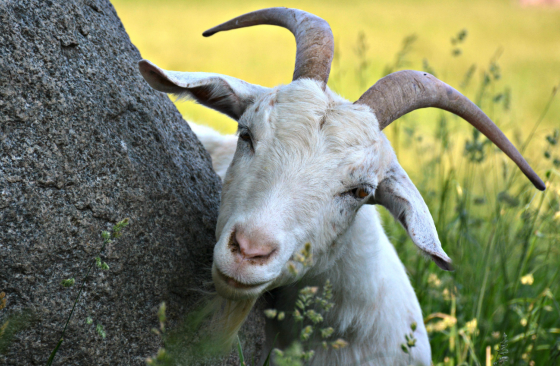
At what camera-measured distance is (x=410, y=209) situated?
252 cm

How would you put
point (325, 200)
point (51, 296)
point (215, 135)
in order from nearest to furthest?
point (51, 296) → point (325, 200) → point (215, 135)

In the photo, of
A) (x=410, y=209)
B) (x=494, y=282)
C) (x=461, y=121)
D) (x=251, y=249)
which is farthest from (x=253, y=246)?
(x=461, y=121)

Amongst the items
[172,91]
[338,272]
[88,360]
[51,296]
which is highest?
[172,91]

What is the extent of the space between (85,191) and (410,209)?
1382mm

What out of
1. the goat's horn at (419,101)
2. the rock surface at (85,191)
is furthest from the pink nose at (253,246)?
the goat's horn at (419,101)

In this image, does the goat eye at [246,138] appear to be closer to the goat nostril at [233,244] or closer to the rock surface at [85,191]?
the rock surface at [85,191]

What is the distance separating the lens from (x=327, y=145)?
7.93ft

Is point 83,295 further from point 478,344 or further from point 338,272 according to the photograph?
point 478,344

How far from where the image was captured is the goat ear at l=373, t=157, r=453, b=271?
2.27 meters

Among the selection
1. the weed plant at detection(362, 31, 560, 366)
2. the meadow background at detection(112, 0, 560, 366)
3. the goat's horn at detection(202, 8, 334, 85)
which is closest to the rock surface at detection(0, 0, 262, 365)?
the goat's horn at detection(202, 8, 334, 85)

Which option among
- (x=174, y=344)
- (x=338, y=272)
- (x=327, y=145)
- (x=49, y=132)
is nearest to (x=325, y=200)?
(x=327, y=145)

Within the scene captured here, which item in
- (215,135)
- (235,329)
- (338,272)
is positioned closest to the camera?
(235,329)

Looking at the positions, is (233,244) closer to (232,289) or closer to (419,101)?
(232,289)

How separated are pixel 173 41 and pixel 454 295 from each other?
1213 cm
